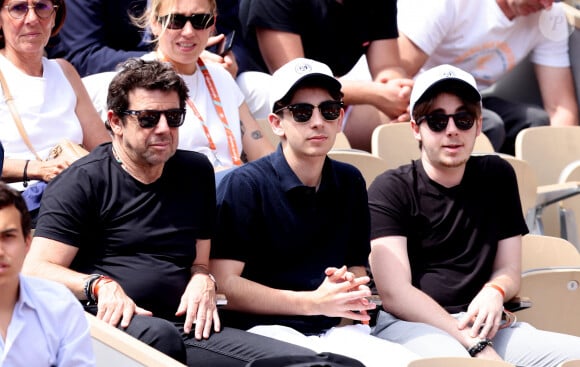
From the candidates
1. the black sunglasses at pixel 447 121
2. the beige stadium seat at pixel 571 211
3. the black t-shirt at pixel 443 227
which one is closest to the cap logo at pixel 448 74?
the black sunglasses at pixel 447 121

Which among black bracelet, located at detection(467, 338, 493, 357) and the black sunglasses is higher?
the black sunglasses

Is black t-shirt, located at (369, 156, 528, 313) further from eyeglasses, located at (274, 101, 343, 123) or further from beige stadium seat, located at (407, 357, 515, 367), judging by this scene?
beige stadium seat, located at (407, 357, 515, 367)

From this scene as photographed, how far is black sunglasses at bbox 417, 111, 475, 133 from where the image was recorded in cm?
443

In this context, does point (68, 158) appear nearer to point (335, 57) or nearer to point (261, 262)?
point (261, 262)

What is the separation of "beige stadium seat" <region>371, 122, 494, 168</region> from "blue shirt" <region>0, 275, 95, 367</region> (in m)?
2.81

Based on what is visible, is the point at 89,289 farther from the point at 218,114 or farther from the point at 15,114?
the point at 218,114

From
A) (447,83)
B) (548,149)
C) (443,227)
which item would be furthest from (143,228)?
(548,149)

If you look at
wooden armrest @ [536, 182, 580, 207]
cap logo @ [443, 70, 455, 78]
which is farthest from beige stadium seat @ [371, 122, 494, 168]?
cap logo @ [443, 70, 455, 78]

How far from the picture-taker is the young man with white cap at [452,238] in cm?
422

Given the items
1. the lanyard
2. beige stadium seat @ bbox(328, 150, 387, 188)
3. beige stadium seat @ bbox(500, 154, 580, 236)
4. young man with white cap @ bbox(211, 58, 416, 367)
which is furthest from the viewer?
beige stadium seat @ bbox(500, 154, 580, 236)

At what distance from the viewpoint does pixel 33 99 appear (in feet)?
14.6

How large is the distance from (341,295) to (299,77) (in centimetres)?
77

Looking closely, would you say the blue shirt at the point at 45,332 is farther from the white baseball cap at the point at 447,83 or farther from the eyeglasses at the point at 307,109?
the white baseball cap at the point at 447,83

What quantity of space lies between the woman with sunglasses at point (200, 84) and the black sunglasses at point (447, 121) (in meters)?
0.85
